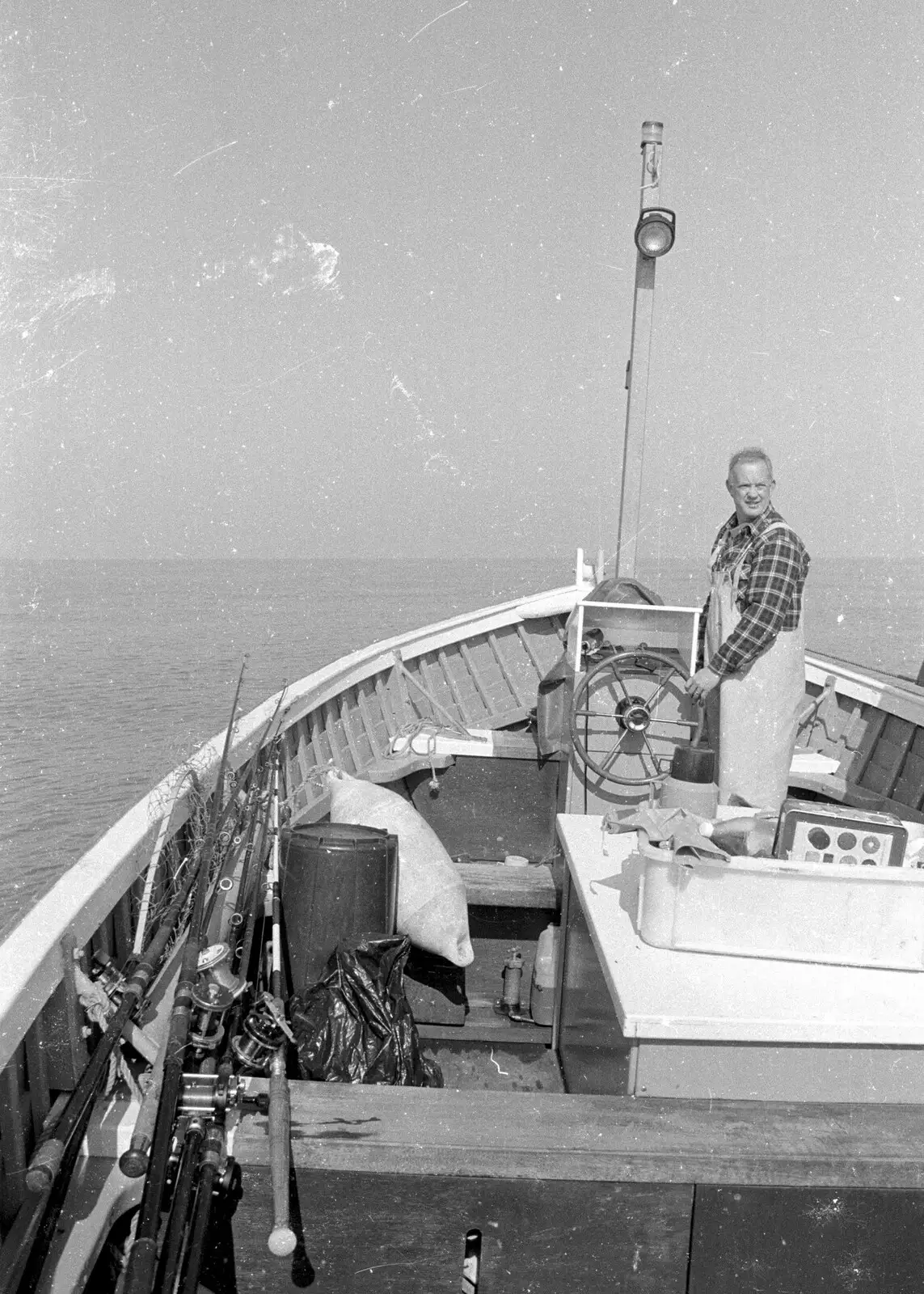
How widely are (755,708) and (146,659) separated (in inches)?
1250

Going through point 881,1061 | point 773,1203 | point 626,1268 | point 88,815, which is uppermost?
point 881,1061

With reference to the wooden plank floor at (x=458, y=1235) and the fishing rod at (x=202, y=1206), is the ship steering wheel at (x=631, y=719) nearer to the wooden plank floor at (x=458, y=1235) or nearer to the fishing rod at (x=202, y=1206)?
the wooden plank floor at (x=458, y=1235)

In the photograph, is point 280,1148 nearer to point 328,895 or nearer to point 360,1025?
point 360,1025

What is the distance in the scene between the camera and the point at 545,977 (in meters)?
3.54

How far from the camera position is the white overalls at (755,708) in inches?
140

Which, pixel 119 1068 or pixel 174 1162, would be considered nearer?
pixel 174 1162

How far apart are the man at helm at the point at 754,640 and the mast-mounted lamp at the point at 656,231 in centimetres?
214

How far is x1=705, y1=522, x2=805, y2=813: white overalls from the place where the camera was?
3562 millimetres

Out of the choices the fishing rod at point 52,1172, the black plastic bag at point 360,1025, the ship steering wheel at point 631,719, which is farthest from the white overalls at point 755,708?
the fishing rod at point 52,1172

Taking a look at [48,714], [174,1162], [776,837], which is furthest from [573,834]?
[48,714]

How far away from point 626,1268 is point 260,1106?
61 cm

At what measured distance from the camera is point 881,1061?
1.82 metres

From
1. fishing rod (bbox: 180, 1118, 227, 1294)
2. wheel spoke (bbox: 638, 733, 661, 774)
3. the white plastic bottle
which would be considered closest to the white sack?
Result: wheel spoke (bbox: 638, 733, 661, 774)

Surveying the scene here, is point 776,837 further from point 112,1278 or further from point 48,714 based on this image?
point 48,714
